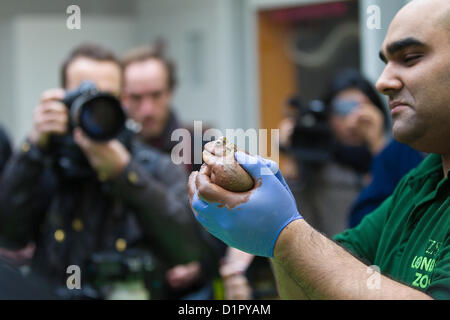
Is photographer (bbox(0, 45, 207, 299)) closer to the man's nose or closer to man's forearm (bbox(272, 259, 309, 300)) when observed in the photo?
man's forearm (bbox(272, 259, 309, 300))

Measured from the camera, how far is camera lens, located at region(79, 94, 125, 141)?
2330 mm

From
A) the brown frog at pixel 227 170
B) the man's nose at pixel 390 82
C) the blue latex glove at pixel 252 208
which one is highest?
the man's nose at pixel 390 82

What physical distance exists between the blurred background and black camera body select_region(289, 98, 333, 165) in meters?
1.19

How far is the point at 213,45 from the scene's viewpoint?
5.36m

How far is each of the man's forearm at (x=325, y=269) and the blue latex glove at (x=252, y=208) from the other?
0.08 ft

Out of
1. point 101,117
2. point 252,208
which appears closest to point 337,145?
point 101,117

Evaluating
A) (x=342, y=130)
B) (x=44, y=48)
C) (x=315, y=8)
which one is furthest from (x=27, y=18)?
(x=342, y=130)

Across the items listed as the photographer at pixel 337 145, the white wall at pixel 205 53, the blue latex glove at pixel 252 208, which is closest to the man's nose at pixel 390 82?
the blue latex glove at pixel 252 208

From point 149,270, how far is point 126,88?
41.6 inches

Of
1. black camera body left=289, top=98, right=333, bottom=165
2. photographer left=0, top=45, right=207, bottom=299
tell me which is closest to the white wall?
black camera body left=289, top=98, right=333, bottom=165

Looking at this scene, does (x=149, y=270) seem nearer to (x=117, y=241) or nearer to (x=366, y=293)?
(x=117, y=241)

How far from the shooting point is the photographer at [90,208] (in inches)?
90.9

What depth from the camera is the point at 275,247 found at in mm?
1173

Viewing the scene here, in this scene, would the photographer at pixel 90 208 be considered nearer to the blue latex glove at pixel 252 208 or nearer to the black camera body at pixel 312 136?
the black camera body at pixel 312 136
